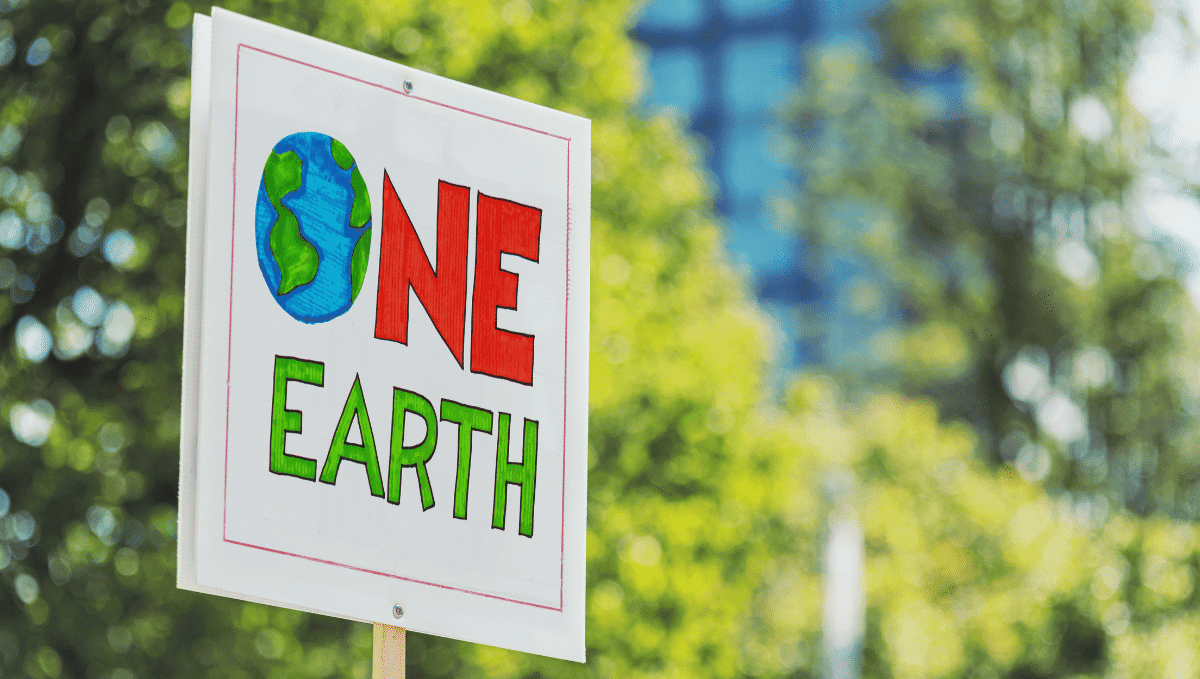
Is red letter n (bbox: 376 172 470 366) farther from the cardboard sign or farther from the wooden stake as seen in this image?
the wooden stake

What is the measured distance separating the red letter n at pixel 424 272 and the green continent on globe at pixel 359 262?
0.03 m

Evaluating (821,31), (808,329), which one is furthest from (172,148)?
(821,31)

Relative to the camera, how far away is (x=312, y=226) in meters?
2.87

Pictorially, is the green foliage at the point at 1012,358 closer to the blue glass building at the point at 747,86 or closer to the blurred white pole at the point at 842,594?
the blurred white pole at the point at 842,594

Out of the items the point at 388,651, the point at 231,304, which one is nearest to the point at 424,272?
the point at 231,304

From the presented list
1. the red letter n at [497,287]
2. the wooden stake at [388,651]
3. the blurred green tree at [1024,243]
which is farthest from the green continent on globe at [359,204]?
the blurred green tree at [1024,243]

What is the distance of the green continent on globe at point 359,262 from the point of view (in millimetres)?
2879

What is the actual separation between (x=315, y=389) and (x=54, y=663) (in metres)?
5.22

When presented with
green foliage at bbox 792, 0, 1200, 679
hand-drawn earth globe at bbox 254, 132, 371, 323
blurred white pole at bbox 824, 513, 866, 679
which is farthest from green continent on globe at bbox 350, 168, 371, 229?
green foliage at bbox 792, 0, 1200, 679

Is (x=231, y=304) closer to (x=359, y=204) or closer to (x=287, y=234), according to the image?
(x=287, y=234)

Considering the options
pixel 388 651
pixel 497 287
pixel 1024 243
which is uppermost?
pixel 1024 243

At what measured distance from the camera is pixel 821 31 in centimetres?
4312

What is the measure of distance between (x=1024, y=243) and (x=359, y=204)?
18.3m

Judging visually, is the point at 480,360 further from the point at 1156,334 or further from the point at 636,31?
the point at 636,31
